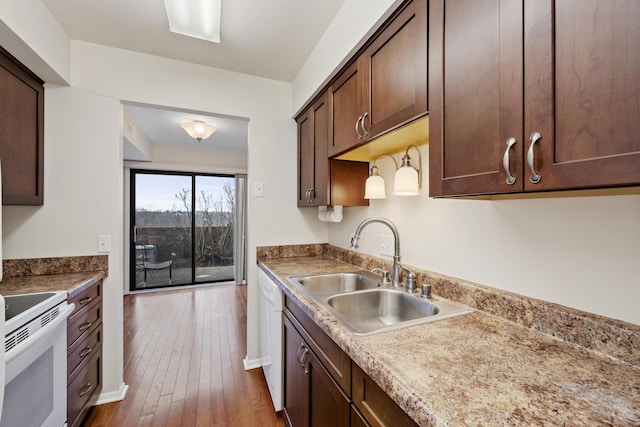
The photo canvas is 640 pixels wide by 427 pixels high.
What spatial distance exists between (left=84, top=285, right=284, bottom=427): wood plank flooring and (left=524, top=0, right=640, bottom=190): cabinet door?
6.31ft

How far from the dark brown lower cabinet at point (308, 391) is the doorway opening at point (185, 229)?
11.5ft

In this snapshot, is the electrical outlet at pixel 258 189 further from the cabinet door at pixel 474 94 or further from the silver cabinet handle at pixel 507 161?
the silver cabinet handle at pixel 507 161

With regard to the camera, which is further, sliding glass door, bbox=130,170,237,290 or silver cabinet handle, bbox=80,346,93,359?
sliding glass door, bbox=130,170,237,290

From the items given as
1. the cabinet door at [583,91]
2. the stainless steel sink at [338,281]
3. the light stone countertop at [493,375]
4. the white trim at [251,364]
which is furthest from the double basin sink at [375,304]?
the white trim at [251,364]

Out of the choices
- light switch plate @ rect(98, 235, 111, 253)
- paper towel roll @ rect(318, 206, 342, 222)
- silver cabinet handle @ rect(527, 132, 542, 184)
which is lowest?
light switch plate @ rect(98, 235, 111, 253)

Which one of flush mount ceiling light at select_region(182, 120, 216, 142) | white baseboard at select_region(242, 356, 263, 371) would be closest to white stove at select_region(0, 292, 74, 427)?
white baseboard at select_region(242, 356, 263, 371)

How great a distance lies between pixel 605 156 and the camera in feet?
1.75

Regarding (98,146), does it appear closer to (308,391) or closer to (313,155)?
(313,155)

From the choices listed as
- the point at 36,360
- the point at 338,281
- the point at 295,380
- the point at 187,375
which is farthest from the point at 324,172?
the point at 187,375

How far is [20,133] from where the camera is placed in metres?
1.59

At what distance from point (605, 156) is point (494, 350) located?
560 millimetres

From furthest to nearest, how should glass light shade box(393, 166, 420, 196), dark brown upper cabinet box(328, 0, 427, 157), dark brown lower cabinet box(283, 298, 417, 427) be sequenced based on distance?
1. glass light shade box(393, 166, 420, 196)
2. dark brown upper cabinet box(328, 0, 427, 157)
3. dark brown lower cabinet box(283, 298, 417, 427)

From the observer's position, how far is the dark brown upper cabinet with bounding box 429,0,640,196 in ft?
1.71

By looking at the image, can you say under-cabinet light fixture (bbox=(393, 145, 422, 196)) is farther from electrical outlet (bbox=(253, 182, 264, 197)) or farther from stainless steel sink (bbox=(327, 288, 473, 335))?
electrical outlet (bbox=(253, 182, 264, 197))
